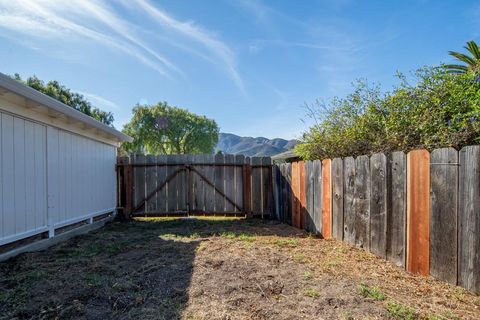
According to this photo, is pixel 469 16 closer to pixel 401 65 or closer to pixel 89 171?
pixel 401 65

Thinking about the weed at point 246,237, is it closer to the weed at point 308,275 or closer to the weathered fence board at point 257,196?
the weed at point 308,275

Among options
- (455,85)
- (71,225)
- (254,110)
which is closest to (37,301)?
(71,225)

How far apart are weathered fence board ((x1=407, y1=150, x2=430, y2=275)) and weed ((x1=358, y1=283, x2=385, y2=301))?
0.66 metres

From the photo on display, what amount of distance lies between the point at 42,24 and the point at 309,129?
647 cm

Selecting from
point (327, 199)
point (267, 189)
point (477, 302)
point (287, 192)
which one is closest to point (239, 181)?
point (267, 189)

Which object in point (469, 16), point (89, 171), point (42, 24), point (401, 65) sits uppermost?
point (42, 24)

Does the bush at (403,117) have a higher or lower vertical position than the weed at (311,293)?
higher

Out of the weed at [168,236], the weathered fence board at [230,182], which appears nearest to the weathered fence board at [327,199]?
the weed at [168,236]

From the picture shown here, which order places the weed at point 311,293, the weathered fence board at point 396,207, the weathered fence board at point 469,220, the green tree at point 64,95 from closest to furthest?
the weathered fence board at point 469,220 → the weed at point 311,293 → the weathered fence board at point 396,207 → the green tree at point 64,95

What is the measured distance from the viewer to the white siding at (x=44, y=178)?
10.9ft

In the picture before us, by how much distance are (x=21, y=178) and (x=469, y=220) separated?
193 inches

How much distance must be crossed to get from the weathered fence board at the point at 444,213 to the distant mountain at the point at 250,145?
143ft

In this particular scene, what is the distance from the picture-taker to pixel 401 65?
14.6 feet

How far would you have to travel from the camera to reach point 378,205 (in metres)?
3.15
